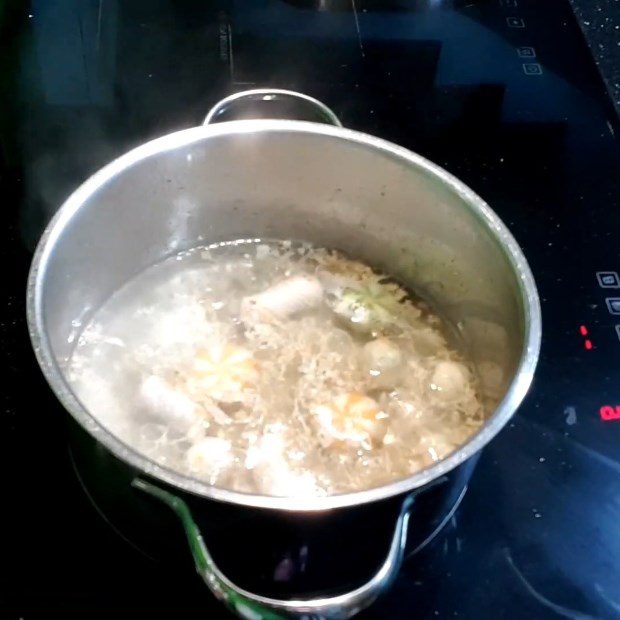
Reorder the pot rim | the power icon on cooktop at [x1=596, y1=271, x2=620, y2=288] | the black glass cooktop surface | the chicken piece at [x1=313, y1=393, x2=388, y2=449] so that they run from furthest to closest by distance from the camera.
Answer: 1. the power icon on cooktop at [x1=596, y1=271, x2=620, y2=288]
2. the chicken piece at [x1=313, y1=393, x2=388, y2=449]
3. the black glass cooktop surface
4. the pot rim

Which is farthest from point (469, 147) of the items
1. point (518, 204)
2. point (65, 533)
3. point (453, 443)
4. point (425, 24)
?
point (65, 533)

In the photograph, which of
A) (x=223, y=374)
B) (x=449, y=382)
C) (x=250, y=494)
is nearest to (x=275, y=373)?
(x=223, y=374)

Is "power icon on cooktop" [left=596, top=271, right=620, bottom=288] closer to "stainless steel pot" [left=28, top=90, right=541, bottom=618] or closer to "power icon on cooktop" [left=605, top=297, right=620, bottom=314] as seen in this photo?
"power icon on cooktop" [left=605, top=297, right=620, bottom=314]

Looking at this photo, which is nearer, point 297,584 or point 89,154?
point 297,584

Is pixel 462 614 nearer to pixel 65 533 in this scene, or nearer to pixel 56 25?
pixel 65 533

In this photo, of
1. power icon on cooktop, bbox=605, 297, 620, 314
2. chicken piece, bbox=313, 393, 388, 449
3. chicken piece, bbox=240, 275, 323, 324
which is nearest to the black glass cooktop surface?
power icon on cooktop, bbox=605, 297, 620, 314

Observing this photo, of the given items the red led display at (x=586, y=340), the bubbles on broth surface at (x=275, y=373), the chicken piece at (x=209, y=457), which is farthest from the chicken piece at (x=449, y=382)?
the chicken piece at (x=209, y=457)
